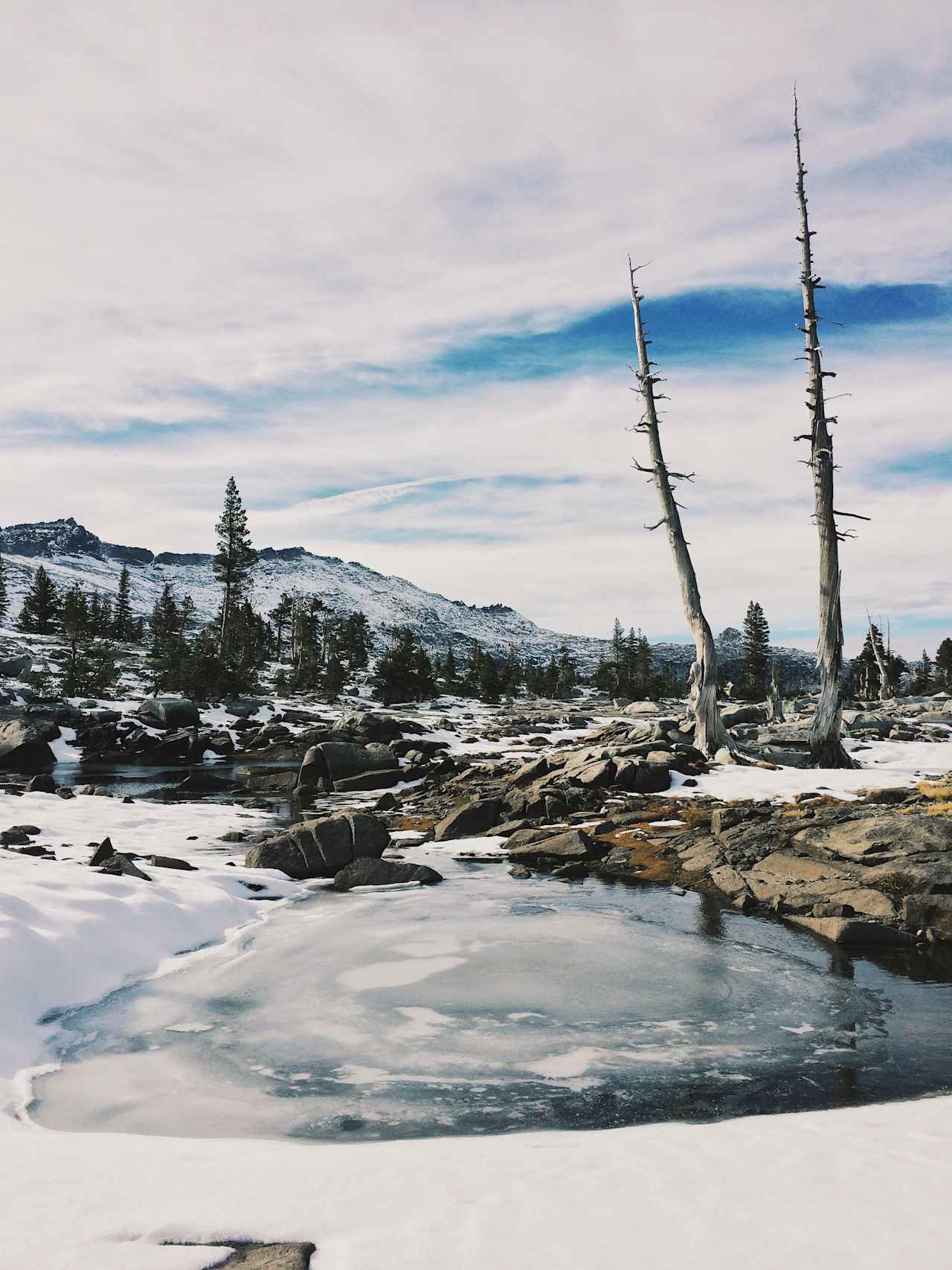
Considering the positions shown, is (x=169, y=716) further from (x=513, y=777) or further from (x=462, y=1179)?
(x=462, y=1179)

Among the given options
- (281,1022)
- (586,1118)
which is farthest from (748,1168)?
(281,1022)

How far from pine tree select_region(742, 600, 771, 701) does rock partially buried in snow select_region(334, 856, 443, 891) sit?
3062 inches

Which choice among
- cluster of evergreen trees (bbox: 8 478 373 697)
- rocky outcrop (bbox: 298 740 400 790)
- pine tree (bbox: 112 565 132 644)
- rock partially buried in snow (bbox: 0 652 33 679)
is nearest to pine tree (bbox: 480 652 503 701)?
cluster of evergreen trees (bbox: 8 478 373 697)

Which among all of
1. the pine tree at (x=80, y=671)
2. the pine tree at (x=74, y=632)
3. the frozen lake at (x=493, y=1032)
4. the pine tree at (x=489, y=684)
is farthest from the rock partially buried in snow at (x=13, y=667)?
the frozen lake at (x=493, y=1032)

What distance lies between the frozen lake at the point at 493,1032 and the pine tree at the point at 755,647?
3152 inches

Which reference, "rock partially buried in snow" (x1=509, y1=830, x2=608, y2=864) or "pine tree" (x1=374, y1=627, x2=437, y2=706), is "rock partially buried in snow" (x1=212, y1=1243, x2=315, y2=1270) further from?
"pine tree" (x1=374, y1=627, x2=437, y2=706)

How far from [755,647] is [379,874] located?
8098 cm

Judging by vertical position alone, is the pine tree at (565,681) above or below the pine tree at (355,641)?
below

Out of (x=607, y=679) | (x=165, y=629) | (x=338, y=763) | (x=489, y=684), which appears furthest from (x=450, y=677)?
(x=338, y=763)

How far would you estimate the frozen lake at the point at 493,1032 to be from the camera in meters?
4.30

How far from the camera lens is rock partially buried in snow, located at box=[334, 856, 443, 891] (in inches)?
407

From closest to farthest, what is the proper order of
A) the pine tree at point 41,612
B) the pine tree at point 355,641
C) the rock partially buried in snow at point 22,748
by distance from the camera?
the rock partially buried in snow at point 22,748 < the pine tree at point 355,641 < the pine tree at point 41,612

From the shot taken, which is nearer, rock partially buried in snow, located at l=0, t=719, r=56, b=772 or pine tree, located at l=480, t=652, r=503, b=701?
rock partially buried in snow, located at l=0, t=719, r=56, b=772

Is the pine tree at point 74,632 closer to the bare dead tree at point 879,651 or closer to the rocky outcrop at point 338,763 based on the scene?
the rocky outcrop at point 338,763
